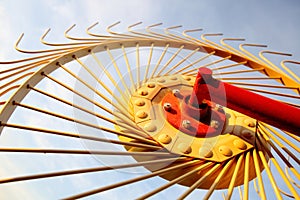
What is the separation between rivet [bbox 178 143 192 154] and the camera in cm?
262

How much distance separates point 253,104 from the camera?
241 centimetres

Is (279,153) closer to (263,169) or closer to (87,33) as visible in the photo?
(263,169)

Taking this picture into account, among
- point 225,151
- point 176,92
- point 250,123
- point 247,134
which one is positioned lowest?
point 225,151

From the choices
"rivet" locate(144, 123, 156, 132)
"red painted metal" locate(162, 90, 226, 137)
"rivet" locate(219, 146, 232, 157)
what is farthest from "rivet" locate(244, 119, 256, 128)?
"rivet" locate(144, 123, 156, 132)

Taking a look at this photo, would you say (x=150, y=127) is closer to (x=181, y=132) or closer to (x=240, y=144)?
(x=181, y=132)

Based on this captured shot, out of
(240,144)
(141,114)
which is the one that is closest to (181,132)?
(141,114)

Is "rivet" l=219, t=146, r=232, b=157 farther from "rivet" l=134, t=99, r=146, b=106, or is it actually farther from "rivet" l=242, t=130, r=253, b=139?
"rivet" l=134, t=99, r=146, b=106

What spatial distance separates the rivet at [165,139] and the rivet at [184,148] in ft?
0.37

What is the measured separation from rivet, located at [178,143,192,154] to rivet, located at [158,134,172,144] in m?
0.11

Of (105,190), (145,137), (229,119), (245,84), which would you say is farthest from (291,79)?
(105,190)

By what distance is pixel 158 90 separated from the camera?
342 cm

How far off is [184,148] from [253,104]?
72 centimetres

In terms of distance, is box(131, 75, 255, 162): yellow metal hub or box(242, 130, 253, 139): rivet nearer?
box(131, 75, 255, 162): yellow metal hub

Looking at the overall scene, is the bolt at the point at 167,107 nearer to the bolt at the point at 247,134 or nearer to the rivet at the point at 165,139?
the rivet at the point at 165,139
